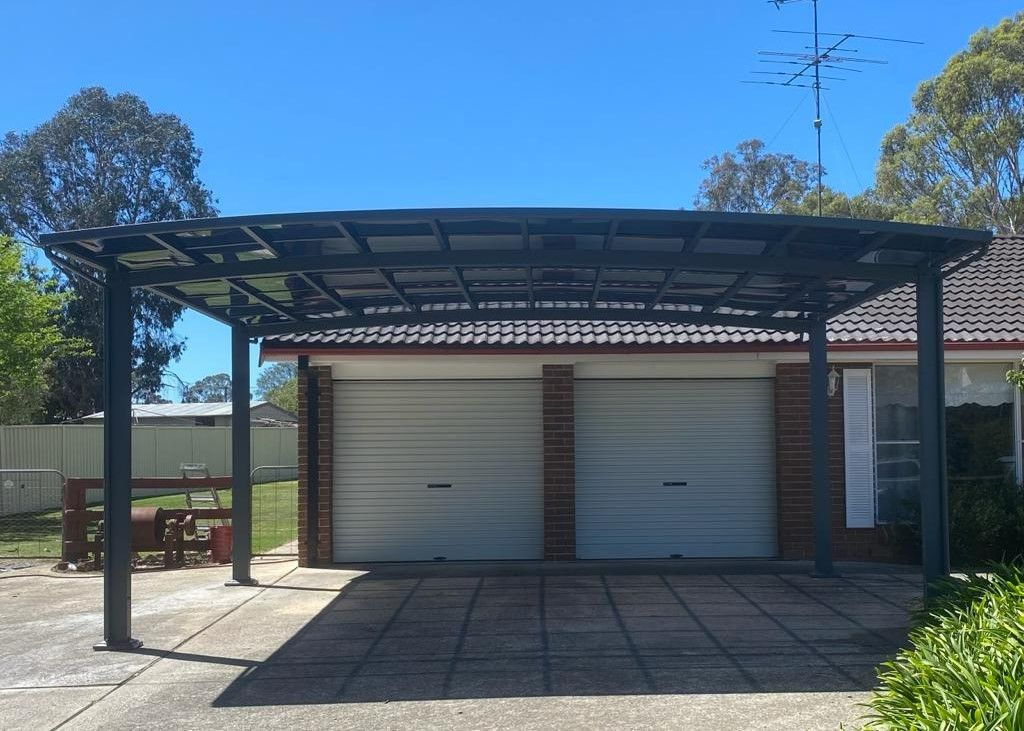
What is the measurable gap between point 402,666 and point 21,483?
717 inches

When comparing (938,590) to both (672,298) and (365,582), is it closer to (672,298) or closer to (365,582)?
(672,298)

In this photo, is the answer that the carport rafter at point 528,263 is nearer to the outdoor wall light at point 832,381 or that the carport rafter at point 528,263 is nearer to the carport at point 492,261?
the carport at point 492,261

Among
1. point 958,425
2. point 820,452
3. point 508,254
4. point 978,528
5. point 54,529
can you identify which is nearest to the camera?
point 508,254

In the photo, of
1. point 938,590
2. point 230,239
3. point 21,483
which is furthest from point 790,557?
point 21,483

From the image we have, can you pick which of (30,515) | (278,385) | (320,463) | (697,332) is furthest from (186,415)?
(278,385)

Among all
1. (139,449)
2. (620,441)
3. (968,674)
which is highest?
(620,441)

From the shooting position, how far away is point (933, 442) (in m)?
8.42

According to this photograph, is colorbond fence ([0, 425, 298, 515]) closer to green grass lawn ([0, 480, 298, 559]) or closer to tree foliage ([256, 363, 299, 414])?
green grass lawn ([0, 480, 298, 559])

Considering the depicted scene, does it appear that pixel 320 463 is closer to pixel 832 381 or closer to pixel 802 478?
pixel 802 478

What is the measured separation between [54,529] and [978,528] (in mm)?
16742

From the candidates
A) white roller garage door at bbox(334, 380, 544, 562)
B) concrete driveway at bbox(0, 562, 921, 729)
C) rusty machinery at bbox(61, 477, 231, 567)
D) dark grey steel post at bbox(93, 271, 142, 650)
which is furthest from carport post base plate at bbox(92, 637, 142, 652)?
rusty machinery at bbox(61, 477, 231, 567)

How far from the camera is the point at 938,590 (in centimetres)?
781

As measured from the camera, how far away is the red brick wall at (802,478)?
41.9 feet

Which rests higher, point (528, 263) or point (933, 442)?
point (528, 263)
